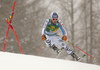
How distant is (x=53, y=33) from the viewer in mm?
1918

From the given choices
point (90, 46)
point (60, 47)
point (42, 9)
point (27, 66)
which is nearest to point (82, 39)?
point (90, 46)

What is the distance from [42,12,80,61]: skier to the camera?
6.06ft

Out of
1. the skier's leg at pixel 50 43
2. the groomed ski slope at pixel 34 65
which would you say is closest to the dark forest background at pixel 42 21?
the skier's leg at pixel 50 43

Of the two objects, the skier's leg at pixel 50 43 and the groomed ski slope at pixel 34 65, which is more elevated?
the groomed ski slope at pixel 34 65

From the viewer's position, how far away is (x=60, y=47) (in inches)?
76.4

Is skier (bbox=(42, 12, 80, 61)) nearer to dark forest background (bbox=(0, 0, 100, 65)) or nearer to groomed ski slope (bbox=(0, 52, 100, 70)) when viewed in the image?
dark forest background (bbox=(0, 0, 100, 65))

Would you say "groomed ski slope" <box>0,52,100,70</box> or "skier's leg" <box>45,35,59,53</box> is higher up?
"groomed ski slope" <box>0,52,100,70</box>

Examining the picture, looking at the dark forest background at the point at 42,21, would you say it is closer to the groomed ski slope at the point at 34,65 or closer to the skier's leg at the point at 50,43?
the skier's leg at the point at 50,43

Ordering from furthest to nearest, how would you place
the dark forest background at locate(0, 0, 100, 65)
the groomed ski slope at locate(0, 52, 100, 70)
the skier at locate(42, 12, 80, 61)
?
the dark forest background at locate(0, 0, 100, 65)
the skier at locate(42, 12, 80, 61)
the groomed ski slope at locate(0, 52, 100, 70)

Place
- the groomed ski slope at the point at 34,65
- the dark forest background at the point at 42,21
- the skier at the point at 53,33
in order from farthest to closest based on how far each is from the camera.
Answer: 1. the dark forest background at the point at 42,21
2. the skier at the point at 53,33
3. the groomed ski slope at the point at 34,65

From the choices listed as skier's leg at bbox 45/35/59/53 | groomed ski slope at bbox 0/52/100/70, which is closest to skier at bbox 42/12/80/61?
skier's leg at bbox 45/35/59/53

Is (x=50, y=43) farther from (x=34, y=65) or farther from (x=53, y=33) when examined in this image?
(x=34, y=65)

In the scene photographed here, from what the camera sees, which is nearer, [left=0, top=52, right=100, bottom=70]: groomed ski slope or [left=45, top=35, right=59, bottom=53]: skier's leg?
[left=0, top=52, right=100, bottom=70]: groomed ski slope

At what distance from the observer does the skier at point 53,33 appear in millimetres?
1847
